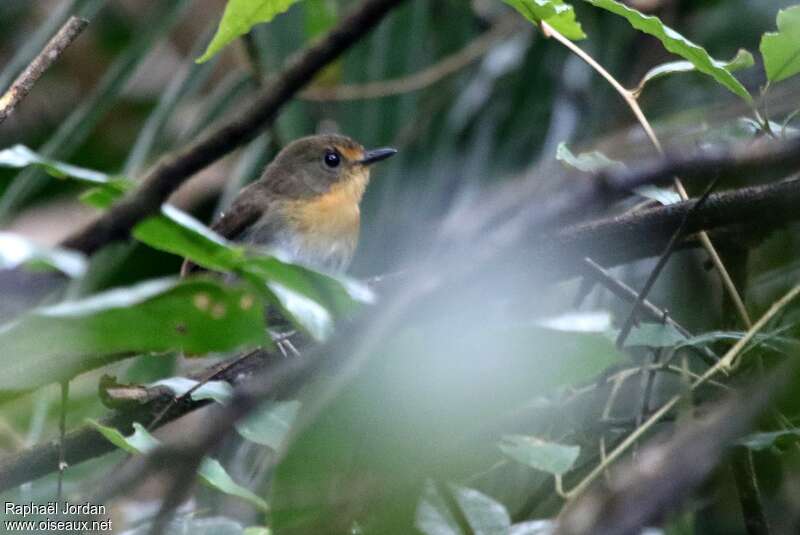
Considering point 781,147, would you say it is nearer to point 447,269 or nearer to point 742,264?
point 447,269

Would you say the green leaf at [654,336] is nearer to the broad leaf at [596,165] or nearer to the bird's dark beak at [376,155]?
the broad leaf at [596,165]

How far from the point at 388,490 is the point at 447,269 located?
1.33 feet

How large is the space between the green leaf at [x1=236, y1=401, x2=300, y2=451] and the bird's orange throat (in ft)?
7.56

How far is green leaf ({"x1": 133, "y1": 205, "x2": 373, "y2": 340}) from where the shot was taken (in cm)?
110

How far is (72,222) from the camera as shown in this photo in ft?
17.9

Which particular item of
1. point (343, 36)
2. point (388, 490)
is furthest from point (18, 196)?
point (388, 490)

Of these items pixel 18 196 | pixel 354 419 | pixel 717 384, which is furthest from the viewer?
pixel 18 196

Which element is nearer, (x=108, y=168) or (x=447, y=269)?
(x=447, y=269)

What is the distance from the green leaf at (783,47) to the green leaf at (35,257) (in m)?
1.08

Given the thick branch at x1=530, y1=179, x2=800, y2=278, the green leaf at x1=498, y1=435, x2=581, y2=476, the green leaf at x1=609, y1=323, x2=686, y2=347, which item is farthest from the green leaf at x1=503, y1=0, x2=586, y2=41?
the green leaf at x1=498, y1=435, x2=581, y2=476

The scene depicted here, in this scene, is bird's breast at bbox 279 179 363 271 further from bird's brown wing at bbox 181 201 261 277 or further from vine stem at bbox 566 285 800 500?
vine stem at bbox 566 285 800 500

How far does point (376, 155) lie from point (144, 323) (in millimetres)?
2917

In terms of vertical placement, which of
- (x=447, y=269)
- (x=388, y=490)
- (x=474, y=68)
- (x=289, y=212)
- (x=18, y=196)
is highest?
(x=474, y=68)

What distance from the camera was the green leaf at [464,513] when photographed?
151cm
